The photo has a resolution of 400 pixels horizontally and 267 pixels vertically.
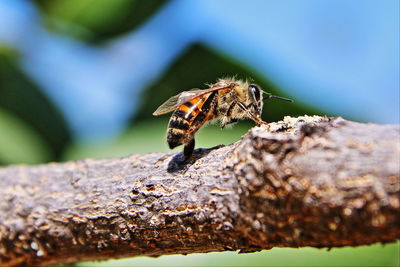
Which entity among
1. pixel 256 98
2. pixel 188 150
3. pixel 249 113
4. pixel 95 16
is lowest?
pixel 188 150

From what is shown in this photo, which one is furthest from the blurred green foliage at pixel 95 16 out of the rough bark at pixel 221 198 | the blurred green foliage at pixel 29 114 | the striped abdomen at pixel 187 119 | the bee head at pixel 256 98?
the rough bark at pixel 221 198

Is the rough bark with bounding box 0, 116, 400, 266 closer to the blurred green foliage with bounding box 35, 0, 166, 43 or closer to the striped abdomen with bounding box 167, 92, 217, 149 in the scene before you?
the striped abdomen with bounding box 167, 92, 217, 149

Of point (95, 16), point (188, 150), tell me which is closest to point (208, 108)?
point (188, 150)

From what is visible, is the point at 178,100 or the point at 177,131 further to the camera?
the point at 178,100

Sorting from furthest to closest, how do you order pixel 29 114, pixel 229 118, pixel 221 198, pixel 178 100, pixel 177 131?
pixel 29 114 < pixel 229 118 < pixel 178 100 < pixel 177 131 < pixel 221 198

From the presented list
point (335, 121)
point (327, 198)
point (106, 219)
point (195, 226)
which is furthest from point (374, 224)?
point (106, 219)

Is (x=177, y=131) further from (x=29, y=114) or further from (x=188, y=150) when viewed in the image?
(x=29, y=114)

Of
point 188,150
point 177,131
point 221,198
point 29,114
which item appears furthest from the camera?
point 29,114

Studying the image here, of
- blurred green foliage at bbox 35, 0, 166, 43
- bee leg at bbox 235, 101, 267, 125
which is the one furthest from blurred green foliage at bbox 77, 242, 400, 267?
blurred green foliage at bbox 35, 0, 166, 43
